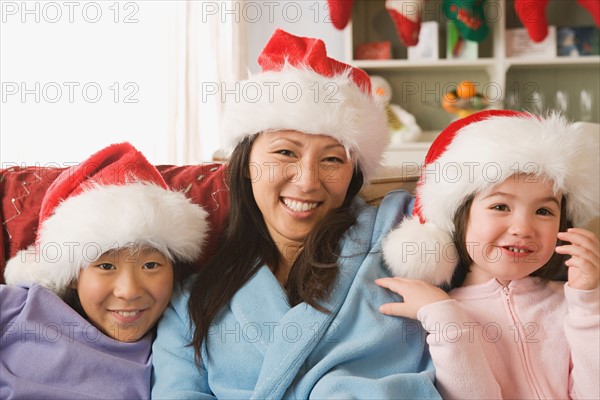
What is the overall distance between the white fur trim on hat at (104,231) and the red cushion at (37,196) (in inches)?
4.3

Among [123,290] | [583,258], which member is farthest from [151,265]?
[583,258]

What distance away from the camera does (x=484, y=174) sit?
128cm

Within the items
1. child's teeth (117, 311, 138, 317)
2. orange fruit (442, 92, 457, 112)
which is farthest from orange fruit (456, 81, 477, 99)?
child's teeth (117, 311, 138, 317)

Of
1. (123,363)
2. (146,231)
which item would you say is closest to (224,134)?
(146,231)

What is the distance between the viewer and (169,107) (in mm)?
2971

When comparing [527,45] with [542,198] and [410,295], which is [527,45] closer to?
[542,198]

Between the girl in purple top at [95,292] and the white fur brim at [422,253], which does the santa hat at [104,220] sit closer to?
the girl in purple top at [95,292]

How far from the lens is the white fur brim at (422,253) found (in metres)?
1.31

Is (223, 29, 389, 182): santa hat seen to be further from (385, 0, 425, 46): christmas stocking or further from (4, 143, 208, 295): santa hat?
(385, 0, 425, 46): christmas stocking

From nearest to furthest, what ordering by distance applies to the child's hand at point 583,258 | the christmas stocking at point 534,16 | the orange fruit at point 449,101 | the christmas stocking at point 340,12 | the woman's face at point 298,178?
the child's hand at point 583,258
the woman's face at point 298,178
the christmas stocking at point 534,16
the christmas stocking at point 340,12
the orange fruit at point 449,101

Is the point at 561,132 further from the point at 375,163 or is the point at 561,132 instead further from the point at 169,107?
the point at 169,107

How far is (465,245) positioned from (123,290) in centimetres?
69

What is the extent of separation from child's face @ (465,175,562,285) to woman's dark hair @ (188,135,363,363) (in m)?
0.30

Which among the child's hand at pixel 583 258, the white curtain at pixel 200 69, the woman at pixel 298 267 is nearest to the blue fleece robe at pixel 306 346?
the woman at pixel 298 267
